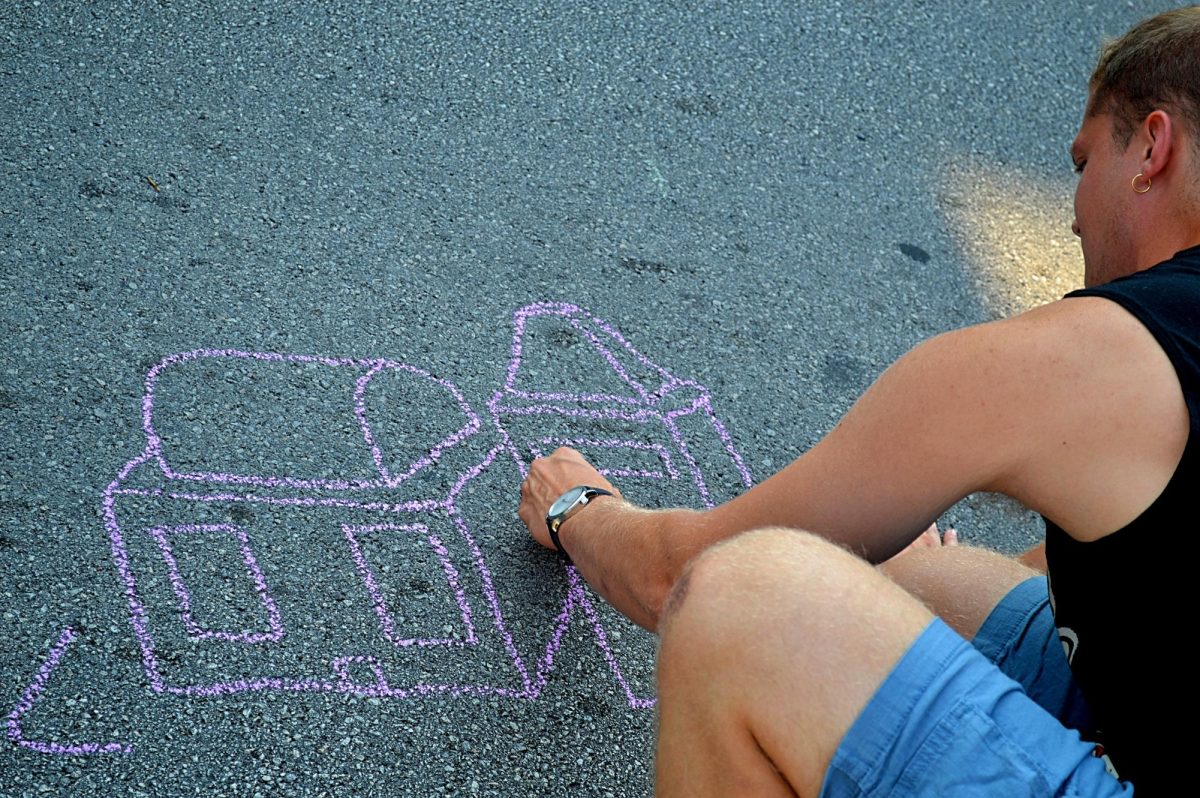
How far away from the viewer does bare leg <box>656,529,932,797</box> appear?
135 cm

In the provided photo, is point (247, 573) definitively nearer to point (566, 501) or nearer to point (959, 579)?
point (566, 501)

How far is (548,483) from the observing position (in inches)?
86.8

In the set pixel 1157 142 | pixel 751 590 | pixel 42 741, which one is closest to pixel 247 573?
pixel 42 741

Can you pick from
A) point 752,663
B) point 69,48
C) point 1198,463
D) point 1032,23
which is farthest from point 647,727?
point 1032,23

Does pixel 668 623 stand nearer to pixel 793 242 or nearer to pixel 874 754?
pixel 874 754

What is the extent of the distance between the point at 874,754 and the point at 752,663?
6.5 inches

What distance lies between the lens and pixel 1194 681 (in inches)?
53.0

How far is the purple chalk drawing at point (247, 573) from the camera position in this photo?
188 centimetres

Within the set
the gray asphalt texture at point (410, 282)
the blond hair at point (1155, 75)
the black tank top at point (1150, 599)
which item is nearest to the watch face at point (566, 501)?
the gray asphalt texture at point (410, 282)

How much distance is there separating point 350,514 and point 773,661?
3.31ft

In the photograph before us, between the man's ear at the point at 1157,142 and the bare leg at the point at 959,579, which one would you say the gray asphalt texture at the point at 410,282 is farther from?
the man's ear at the point at 1157,142

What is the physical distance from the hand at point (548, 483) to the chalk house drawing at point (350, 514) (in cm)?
8

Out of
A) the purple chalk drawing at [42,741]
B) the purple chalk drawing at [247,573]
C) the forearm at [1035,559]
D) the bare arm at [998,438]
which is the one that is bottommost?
the purple chalk drawing at [42,741]

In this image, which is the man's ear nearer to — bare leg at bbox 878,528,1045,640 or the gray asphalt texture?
bare leg at bbox 878,528,1045,640
